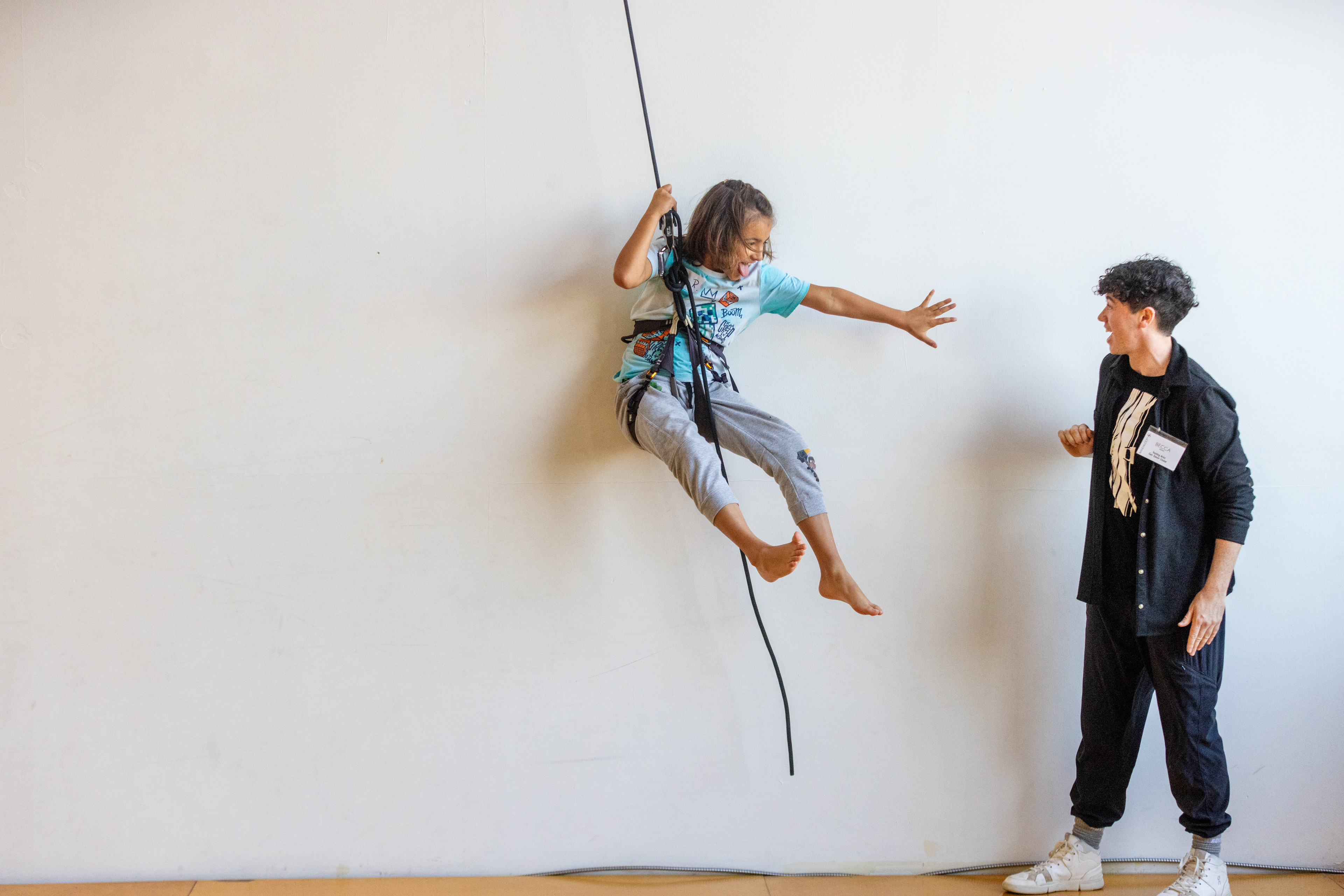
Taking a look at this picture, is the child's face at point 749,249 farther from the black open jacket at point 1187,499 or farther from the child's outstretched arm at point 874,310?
the black open jacket at point 1187,499

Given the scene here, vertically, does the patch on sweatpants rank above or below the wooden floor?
above

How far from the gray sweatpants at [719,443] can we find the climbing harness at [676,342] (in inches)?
0.6

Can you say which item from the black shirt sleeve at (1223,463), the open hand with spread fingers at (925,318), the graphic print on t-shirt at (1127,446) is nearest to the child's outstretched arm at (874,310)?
the open hand with spread fingers at (925,318)

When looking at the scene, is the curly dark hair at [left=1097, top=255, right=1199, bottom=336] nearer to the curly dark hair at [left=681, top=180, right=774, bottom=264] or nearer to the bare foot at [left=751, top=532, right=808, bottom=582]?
the curly dark hair at [left=681, top=180, right=774, bottom=264]

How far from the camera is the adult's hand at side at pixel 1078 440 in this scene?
6.97 feet

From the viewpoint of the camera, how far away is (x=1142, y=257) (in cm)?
211

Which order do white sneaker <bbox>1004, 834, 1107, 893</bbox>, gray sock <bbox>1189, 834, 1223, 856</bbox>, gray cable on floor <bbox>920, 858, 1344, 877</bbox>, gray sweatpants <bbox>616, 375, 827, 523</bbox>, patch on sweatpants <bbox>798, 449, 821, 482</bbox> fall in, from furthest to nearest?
1. gray cable on floor <bbox>920, 858, 1344, 877</bbox>
2. white sneaker <bbox>1004, 834, 1107, 893</bbox>
3. gray sock <bbox>1189, 834, 1223, 856</bbox>
4. patch on sweatpants <bbox>798, 449, 821, 482</bbox>
5. gray sweatpants <bbox>616, 375, 827, 523</bbox>

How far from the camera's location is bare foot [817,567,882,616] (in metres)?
1.87

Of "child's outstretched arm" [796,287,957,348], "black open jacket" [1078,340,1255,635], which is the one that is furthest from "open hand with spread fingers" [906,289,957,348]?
"black open jacket" [1078,340,1255,635]

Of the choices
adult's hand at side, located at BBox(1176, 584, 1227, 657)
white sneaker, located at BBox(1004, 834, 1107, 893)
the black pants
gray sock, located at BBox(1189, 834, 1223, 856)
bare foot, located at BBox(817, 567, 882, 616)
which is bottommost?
white sneaker, located at BBox(1004, 834, 1107, 893)

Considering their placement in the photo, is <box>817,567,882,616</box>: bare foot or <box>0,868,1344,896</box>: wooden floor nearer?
<box>817,567,882,616</box>: bare foot

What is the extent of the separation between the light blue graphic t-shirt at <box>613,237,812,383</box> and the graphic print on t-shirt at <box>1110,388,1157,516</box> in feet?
2.68

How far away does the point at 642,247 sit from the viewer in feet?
6.38

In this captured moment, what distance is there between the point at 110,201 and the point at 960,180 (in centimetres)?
218
